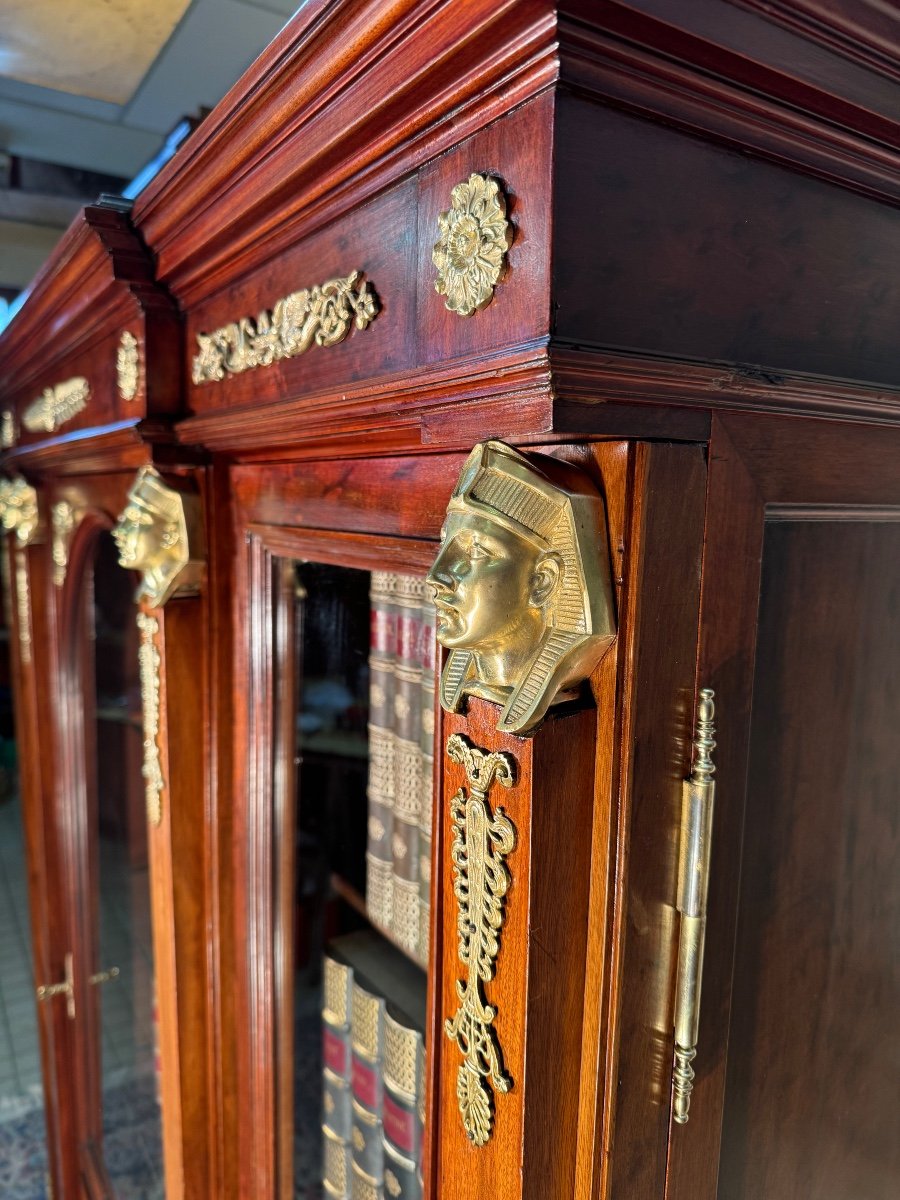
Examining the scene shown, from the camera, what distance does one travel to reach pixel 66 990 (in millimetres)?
1582

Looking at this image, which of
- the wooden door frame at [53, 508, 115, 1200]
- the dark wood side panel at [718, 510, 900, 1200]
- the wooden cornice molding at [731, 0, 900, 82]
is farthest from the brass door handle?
the wooden cornice molding at [731, 0, 900, 82]

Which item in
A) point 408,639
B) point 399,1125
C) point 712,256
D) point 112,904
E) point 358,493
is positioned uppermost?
point 712,256

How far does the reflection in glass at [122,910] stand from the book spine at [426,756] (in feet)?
2.34

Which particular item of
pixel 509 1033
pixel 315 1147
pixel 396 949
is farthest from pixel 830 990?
pixel 315 1147

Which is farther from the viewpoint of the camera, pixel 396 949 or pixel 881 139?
pixel 396 949

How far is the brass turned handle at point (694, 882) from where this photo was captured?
0.43 meters

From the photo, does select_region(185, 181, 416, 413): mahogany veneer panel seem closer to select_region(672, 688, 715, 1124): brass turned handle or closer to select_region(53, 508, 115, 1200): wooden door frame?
select_region(672, 688, 715, 1124): brass turned handle

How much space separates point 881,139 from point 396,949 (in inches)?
28.9

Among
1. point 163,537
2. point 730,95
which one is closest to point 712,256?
point 730,95

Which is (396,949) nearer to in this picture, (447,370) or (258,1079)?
(258,1079)

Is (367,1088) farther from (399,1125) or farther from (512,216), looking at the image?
(512,216)

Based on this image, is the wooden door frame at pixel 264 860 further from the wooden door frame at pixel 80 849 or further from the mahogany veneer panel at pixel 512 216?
the wooden door frame at pixel 80 849

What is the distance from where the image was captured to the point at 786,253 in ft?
1.40

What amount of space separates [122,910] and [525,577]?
50.5 inches
